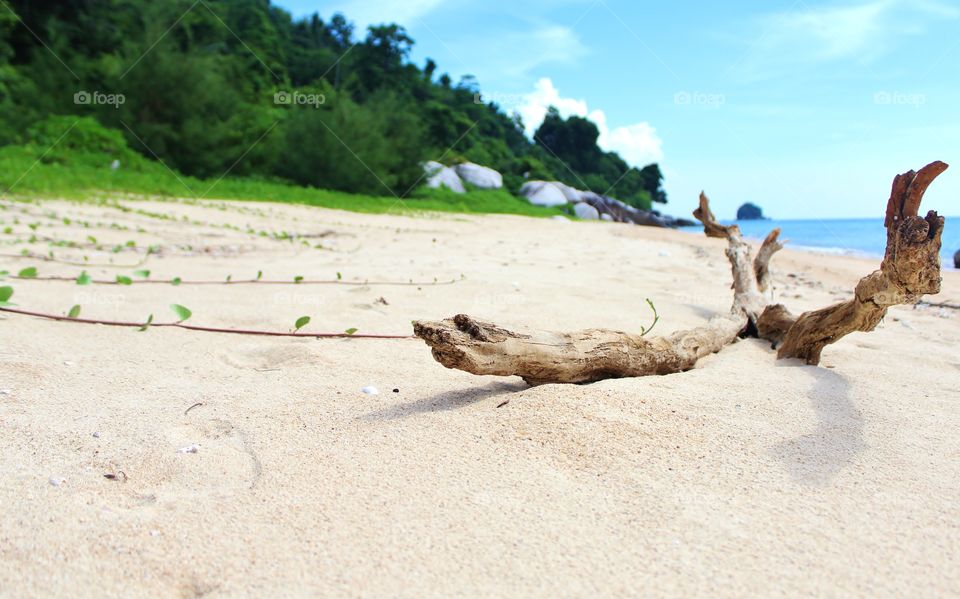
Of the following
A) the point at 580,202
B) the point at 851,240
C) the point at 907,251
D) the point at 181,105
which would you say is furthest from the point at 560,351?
the point at 580,202

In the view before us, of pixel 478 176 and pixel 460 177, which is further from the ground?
pixel 478 176

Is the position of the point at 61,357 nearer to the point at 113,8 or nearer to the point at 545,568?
the point at 545,568

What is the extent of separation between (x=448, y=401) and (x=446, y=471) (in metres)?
0.41

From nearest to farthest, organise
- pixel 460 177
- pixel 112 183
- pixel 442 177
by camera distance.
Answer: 1. pixel 112 183
2. pixel 442 177
3. pixel 460 177

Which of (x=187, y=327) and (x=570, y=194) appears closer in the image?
(x=187, y=327)

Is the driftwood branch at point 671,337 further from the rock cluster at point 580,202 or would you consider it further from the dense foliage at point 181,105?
the rock cluster at point 580,202

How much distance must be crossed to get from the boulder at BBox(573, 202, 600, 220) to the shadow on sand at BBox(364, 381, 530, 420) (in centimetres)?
2382

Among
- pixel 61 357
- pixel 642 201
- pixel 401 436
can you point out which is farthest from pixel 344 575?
pixel 642 201

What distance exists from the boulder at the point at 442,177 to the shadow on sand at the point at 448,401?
728 inches

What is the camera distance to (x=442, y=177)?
21.8 meters

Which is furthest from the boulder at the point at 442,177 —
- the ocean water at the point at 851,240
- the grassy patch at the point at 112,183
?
the ocean water at the point at 851,240

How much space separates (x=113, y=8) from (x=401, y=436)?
20.2 m

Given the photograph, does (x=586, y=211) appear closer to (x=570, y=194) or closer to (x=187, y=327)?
(x=570, y=194)

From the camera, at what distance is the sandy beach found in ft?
3.43
